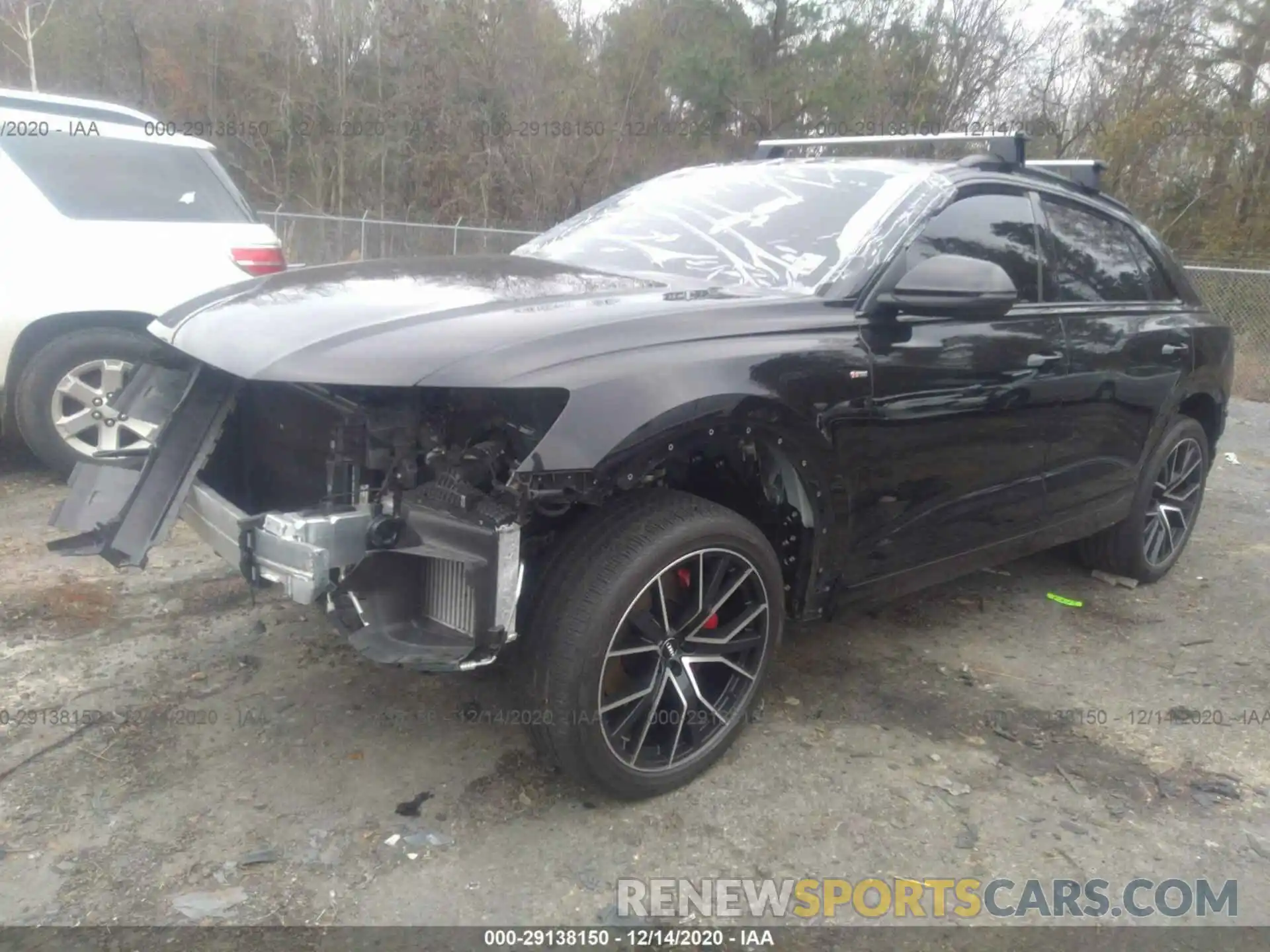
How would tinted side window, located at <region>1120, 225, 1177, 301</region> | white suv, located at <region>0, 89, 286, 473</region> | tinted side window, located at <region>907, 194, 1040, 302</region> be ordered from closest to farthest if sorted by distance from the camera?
tinted side window, located at <region>907, 194, 1040, 302</region> → tinted side window, located at <region>1120, 225, 1177, 301</region> → white suv, located at <region>0, 89, 286, 473</region>

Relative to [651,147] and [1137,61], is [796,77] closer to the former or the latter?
[651,147]

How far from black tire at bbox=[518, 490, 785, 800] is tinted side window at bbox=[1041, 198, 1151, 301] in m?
2.07

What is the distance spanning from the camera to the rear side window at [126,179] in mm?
5223

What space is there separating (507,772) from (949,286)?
1985 mm

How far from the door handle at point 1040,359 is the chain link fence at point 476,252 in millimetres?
5631

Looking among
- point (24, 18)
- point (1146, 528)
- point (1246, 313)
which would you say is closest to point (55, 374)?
point (1146, 528)

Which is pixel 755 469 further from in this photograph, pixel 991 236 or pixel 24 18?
pixel 24 18

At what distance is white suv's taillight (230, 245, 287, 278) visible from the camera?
5.59m

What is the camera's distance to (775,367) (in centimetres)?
283

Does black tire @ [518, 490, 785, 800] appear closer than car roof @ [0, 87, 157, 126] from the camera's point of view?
Yes

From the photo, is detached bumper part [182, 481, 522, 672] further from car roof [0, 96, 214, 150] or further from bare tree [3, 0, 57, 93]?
bare tree [3, 0, 57, 93]

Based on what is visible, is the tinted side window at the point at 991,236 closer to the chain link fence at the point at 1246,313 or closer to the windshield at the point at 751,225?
the windshield at the point at 751,225

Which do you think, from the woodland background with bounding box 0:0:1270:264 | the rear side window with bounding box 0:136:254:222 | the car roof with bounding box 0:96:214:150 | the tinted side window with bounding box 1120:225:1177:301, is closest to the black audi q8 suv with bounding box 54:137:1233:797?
the tinted side window with bounding box 1120:225:1177:301

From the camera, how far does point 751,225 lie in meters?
3.56
